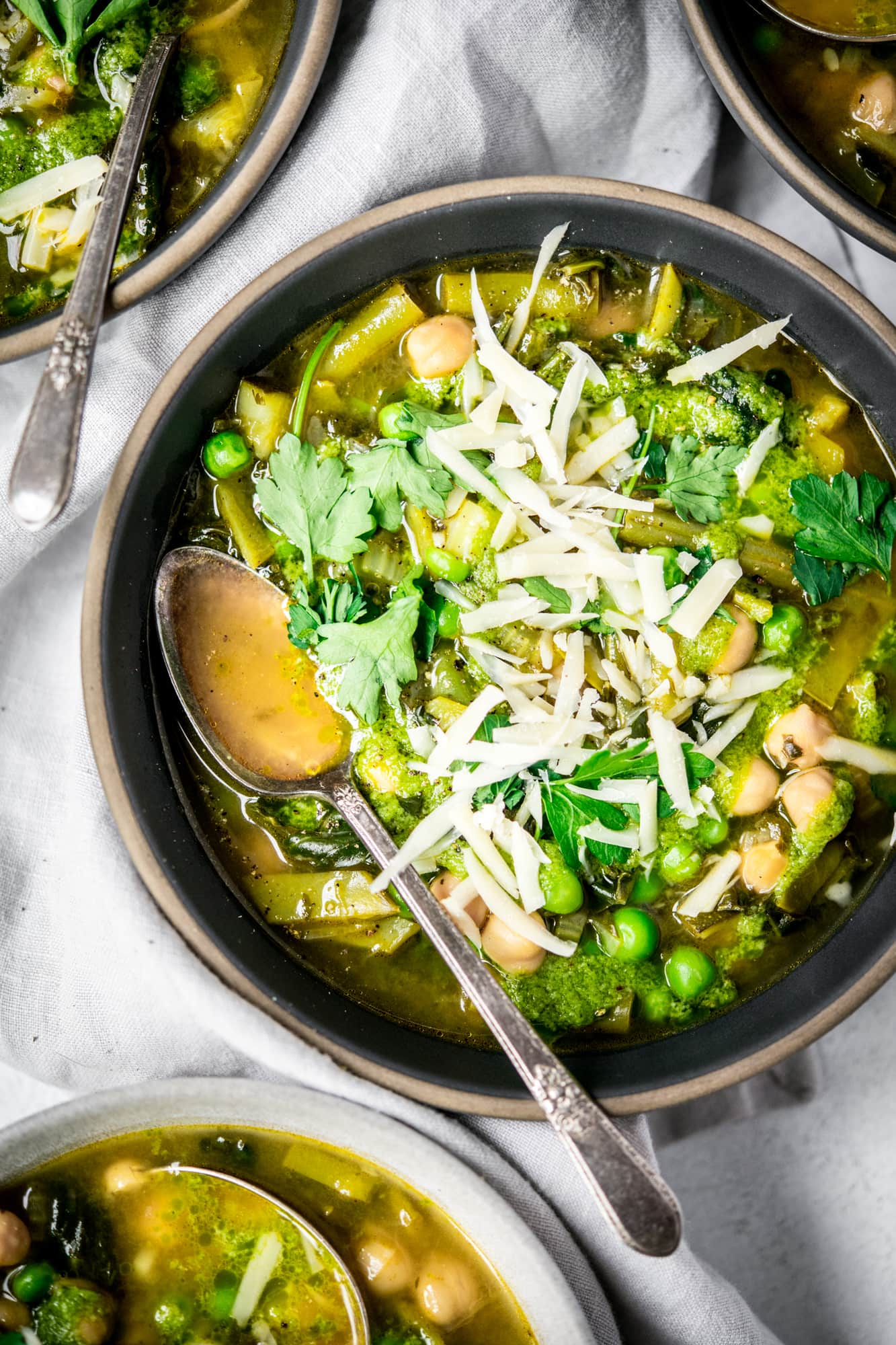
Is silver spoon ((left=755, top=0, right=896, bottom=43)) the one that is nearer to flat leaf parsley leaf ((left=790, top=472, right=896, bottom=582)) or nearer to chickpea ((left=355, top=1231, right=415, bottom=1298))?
flat leaf parsley leaf ((left=790, top=472, right=896, bottom=582))

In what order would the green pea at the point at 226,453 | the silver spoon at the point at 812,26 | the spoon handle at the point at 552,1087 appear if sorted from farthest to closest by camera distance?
the silver spoon at the point at 812,26, the green pea at the point at 226,453, the spoon handle at the point at 552,1087

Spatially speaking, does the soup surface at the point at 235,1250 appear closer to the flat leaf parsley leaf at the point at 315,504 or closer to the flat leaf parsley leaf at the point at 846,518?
the flat leaf parsley leaf at the point at 315,504

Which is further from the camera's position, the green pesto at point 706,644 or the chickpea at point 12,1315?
the chickpea at point 12,1315

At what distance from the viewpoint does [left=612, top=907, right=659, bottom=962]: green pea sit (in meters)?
2.64

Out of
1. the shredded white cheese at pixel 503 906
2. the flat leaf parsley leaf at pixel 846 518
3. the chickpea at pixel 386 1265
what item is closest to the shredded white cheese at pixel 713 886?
the shredded white cheese at pixel 503 906

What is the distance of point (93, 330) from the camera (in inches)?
99.1

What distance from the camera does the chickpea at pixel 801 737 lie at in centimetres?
266

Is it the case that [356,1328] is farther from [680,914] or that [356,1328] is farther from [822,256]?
[822,256]

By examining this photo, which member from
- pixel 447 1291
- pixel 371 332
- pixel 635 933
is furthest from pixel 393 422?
pixel 447 1291

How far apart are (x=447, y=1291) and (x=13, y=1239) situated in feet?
3.48

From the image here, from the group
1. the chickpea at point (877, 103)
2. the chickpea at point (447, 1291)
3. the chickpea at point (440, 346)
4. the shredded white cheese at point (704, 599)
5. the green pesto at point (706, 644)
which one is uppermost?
the chickpea at point (440, 346)

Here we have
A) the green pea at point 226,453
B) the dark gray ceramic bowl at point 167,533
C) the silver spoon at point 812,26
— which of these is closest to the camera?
the dark gray ceramic bowl at point 167,533

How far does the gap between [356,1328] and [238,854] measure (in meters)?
1.21

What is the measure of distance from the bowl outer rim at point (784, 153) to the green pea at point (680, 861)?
147 cm
